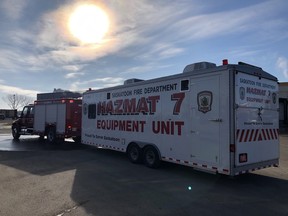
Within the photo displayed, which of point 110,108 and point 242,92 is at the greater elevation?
point 242,92

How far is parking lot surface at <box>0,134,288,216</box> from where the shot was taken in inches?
236

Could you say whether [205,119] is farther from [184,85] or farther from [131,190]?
[131,190]

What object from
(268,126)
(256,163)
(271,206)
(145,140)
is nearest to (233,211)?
(271,206)

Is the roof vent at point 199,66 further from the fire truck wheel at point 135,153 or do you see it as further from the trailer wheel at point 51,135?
the trailer wheel at point 51,135

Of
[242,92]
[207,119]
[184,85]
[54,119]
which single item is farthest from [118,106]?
[54,119]

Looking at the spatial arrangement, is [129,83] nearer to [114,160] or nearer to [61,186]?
[114,160]

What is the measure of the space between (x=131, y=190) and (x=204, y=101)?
3055 mm

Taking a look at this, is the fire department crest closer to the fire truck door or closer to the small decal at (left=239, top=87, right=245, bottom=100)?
the fire truck door

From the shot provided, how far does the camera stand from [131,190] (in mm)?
7363

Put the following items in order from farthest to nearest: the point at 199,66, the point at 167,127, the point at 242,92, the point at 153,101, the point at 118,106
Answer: the point at 118,106
the point at 153,101
the point at 167,127
the point at 199,66
the point at 242,92

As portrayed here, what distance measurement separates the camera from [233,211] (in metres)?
5.91

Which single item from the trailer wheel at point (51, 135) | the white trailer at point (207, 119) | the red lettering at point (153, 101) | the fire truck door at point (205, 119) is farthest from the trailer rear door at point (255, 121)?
the trailer wheel at point (51, 135)

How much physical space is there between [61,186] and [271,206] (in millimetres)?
4992

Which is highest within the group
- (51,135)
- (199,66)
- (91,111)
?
(199,66)
